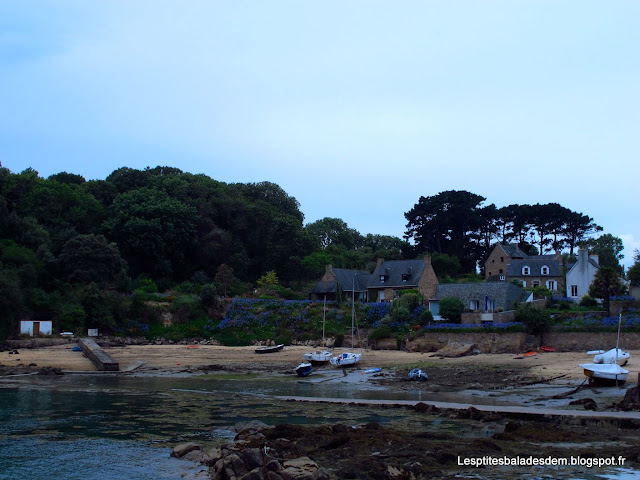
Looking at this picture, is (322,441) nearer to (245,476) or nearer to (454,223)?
(245,476)

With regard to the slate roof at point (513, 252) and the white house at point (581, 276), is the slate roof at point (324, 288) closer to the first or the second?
the white house at point (581, 276)

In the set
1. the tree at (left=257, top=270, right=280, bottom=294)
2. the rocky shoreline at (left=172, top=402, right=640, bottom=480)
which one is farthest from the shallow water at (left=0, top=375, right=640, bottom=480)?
the tree at (left=257, top=270, right=280, bottom=294)

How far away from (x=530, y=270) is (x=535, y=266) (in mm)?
693

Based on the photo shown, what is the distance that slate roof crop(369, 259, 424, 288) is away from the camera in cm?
6069

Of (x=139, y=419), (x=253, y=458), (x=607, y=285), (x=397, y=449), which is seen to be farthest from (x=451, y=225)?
(x=253, y=458)

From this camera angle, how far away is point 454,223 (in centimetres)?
9119

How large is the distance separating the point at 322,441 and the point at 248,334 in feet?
120

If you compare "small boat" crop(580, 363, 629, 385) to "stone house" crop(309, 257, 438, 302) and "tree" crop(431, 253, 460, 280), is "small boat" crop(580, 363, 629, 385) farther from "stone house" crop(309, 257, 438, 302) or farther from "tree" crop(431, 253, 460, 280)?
"tree" crop(431, 253, 460, 280)

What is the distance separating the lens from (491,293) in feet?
167

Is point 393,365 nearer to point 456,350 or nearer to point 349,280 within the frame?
point 456,350

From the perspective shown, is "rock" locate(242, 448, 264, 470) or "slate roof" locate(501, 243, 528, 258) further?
"slate roof" locate(501, 243, 528, 258)

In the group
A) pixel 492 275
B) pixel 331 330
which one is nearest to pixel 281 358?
pixel 331 330

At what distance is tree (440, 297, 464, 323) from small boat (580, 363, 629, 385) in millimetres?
20332

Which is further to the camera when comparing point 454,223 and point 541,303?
point 454,223
